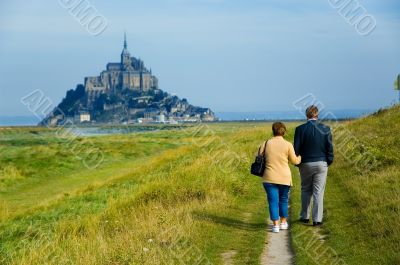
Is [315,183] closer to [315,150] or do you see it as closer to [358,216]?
[315,150]

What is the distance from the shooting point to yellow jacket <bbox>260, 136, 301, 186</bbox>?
37.9ft

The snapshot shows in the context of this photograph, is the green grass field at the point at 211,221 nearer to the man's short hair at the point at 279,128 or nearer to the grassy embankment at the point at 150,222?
the grassy embankment at the point at 150,222

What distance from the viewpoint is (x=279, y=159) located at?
11594 mm

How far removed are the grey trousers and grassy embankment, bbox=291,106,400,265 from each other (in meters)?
0.43

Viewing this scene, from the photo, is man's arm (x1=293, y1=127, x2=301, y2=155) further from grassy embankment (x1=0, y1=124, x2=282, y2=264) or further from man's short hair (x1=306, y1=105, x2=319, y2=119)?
grassy embankment (x1=0, y1=124, x2=282, y2=264)

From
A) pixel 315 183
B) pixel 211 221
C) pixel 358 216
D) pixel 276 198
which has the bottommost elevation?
A: pixel 211 221

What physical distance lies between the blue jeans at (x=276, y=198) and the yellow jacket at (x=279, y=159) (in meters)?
0.15

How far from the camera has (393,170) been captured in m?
17.3

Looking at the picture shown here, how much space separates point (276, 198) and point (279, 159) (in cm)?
82

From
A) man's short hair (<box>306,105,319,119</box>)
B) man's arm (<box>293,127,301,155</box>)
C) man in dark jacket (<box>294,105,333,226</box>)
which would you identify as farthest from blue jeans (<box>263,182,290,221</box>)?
man's short hair (<box>306,105,319,119</box>)

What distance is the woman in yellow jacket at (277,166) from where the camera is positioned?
11.6 metres

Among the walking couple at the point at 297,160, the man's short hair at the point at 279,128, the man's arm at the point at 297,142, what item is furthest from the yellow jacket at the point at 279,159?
the man's arm at the point at 297,142

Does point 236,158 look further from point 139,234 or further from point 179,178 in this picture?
point 139,234

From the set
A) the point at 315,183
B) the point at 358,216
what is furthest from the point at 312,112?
the point at 358,216
